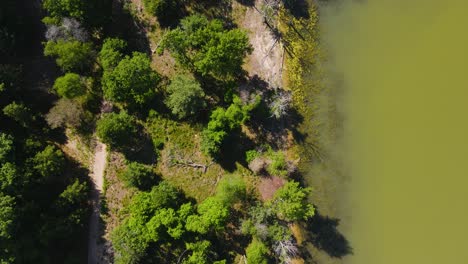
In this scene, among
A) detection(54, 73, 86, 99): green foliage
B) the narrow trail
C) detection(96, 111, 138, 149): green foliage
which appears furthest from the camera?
the narrow trail

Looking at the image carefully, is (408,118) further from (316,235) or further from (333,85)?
(316,235)

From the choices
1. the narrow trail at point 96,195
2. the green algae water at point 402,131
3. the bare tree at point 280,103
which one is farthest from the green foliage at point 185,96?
the green algae water at point 402,131

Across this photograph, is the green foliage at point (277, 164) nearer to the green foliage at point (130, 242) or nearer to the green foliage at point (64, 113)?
the green foliage at point (130, 242)

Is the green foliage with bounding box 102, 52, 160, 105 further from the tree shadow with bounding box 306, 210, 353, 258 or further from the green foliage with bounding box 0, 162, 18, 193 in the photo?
the tree shadow with bounding box 306, 210, 353, 258

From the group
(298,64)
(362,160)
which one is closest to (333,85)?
(298,64)

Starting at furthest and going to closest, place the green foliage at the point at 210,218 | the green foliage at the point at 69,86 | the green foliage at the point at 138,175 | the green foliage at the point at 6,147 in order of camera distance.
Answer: the green foliage at the point at 138,175 < the green foliage at the point at 210,218 < the green foliage at the point at 69,86 < the green foliage at the point at 6,147

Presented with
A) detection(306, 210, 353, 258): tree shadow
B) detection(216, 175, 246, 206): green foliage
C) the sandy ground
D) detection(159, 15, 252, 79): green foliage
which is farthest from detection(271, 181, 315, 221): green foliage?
detection(159, 15, 252, 79): green foliage

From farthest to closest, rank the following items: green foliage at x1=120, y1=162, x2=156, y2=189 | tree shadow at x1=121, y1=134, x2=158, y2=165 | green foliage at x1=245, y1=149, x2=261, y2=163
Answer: tree shadow at x1=121, y1=134, x2=158, y2=165 < green foliage at x1=245, y1=149, x2=261, y2=163 < green foliage at x1=120, y1=162, x2=156, y2=189
